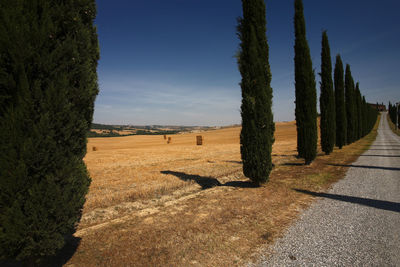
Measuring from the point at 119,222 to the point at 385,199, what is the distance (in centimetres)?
753


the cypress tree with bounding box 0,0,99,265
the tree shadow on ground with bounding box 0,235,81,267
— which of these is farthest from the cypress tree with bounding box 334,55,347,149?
the cypress tree with bounding box 0,0,99,265

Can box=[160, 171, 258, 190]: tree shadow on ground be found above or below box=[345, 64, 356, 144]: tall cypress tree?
below

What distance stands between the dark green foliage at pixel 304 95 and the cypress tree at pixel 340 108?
1113cm

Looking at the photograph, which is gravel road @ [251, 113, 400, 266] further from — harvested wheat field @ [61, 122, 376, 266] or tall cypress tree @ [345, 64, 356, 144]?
tall cypress tree @ [345, 64, 356, 144]

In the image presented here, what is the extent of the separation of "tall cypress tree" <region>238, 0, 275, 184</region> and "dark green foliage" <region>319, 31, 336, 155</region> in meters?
Answer: 10.9

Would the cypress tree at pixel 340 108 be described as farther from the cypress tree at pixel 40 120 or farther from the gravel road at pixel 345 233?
the cypress tree at pixel 40 120

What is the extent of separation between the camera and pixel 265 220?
14.9 feet

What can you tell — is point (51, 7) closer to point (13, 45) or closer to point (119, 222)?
point (13, 45)

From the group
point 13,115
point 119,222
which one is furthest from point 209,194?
point 13,115

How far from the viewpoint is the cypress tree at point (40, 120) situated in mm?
2170

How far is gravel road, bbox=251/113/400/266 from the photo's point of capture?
308 centimetres

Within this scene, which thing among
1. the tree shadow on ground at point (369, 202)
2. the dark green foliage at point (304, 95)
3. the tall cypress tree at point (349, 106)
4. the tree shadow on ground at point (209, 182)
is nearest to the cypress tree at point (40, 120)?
the tree shadow on ground at point (209, 182)

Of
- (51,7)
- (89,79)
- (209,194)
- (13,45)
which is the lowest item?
(209,194)

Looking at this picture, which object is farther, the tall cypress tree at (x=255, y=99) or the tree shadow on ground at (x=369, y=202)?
the tall cypress tree at (x=255, y=99)
